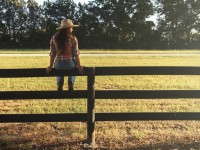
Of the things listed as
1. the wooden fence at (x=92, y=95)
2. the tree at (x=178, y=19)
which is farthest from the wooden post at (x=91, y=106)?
the tree at (x=178, y=19)

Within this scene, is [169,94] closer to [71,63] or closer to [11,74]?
[71,63]

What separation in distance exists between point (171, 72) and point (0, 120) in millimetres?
2997

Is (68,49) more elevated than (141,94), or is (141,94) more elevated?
(68,49)

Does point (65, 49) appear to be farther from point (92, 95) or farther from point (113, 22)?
point (113, 22)

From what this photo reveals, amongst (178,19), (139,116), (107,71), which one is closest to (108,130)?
(139,116)

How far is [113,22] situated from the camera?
7094cm

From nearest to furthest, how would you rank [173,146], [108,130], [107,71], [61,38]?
[173,146]
[107,71]
[61,38]
[108,130]

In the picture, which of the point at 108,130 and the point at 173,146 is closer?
the point at 173,146

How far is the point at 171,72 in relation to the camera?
6.76 meters

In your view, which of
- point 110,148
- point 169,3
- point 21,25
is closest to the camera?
point 110,148

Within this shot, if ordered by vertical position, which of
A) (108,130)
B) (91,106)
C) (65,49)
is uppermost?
(65,49)

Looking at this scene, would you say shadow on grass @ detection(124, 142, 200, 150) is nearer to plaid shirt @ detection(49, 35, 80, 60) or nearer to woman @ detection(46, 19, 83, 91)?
woman @ detection(46, 19, 83, 91)

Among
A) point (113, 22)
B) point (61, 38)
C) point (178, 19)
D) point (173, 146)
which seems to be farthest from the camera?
→ point (178, 19)

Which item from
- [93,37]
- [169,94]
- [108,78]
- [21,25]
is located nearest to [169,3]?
[93,37]
